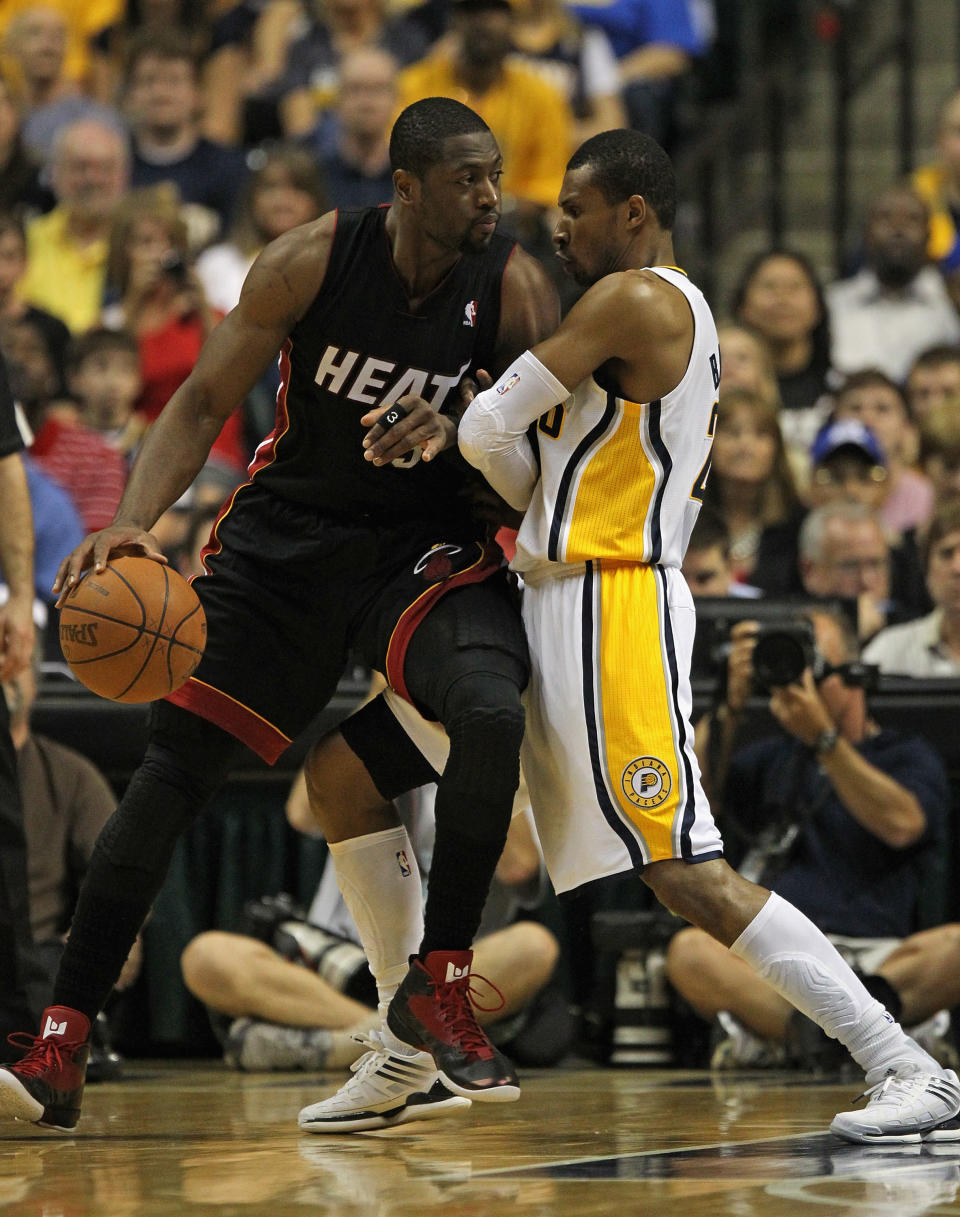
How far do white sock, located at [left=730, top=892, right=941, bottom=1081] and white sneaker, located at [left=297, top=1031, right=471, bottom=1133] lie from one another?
0.69m

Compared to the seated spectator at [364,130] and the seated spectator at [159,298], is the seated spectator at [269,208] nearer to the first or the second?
the seated spectator at [159,298]

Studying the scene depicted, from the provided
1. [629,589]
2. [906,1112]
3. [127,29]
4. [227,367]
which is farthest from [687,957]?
[127,29]

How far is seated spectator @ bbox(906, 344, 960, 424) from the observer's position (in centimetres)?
804

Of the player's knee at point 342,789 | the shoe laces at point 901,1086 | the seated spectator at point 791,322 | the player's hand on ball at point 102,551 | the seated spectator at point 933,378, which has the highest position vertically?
the seated spectator at point 791,322

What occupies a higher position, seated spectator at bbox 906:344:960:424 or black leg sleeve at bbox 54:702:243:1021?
seated spectator at bbox 906:344:960:424

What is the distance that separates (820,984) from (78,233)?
6701 mm

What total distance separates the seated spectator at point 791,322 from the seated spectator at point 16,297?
2.91 metres

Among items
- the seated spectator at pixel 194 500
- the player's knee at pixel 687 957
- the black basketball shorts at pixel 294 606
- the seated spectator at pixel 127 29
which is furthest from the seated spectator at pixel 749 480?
the seated spectator at pixel 127 29

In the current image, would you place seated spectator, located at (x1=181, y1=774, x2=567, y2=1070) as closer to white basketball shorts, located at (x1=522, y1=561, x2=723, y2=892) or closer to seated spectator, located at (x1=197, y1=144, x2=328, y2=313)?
white basketball shorts, located at (x1=522, y1=561, x2=723, y2=892)

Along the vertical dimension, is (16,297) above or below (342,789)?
above

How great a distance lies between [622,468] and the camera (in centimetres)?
385

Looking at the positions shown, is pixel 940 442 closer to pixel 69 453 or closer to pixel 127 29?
pixel 69 453

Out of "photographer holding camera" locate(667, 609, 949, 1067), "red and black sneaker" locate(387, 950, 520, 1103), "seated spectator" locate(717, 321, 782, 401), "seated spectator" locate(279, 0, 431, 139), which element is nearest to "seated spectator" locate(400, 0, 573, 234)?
"seated spectator" locate(279, 0, 431, 139)

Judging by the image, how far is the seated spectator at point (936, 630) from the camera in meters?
6.19
